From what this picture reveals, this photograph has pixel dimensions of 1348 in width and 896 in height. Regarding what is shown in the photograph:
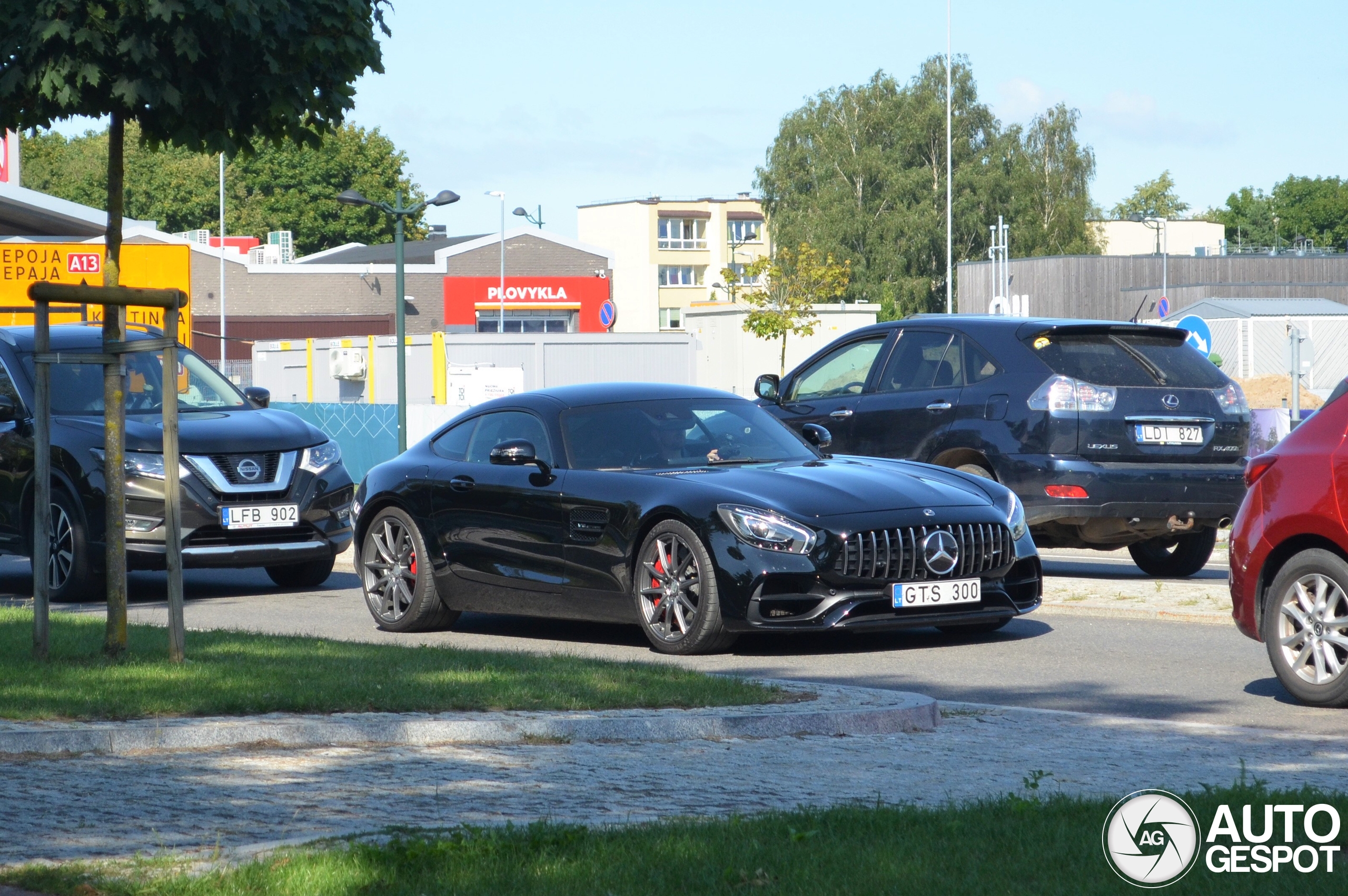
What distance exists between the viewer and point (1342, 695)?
7824 millimetres

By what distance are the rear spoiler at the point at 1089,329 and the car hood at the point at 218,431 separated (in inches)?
223

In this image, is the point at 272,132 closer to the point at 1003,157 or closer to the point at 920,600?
the point at 920,600

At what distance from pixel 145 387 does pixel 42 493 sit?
246 inches

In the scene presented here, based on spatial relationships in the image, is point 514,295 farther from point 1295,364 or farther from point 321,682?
point 321,682

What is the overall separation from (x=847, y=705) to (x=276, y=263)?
265 feet

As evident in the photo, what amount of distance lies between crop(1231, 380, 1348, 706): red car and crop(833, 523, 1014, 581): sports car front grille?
1810 mm

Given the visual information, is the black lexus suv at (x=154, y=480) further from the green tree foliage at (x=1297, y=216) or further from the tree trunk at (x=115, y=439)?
the green tree foliage at (x=1297, y=216)

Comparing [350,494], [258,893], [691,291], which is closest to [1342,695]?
[258,893]

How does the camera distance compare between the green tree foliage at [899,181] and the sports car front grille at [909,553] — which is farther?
the green tree foliage at [899,181]

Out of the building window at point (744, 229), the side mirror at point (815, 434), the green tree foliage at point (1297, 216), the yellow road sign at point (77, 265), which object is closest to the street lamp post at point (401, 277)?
the yellow road sign at point (77, 265)

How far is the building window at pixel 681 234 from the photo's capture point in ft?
437

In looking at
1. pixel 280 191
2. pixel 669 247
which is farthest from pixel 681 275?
pixel 280 191

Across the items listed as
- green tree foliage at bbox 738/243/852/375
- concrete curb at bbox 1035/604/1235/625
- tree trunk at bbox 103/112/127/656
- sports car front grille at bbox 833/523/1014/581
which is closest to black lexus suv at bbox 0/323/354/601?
tree trunk at bbox 103/112/127/656

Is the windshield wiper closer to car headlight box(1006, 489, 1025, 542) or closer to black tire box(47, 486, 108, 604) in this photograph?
car headlight box(1006, 489, 1025, 542)
